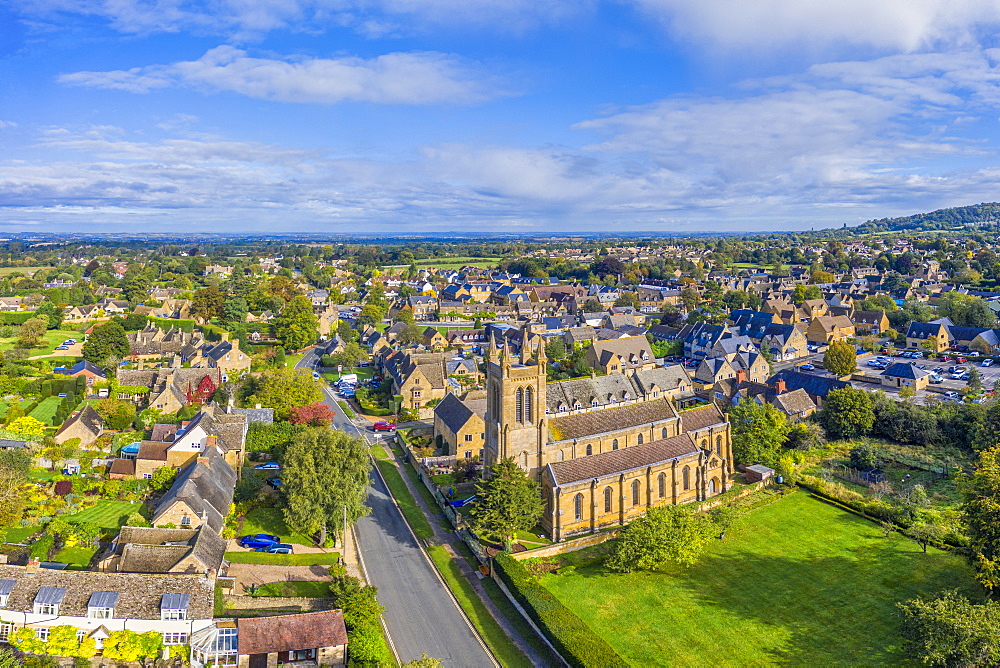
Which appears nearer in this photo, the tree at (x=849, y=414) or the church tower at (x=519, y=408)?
the church tower at (x=519, y=408)

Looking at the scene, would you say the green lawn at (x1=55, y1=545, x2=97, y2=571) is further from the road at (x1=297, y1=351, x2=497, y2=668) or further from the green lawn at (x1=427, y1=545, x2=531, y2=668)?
the green lawn at (x1=427, y1=545, x2=531, y2=668)

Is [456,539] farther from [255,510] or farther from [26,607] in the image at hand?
[26,607]

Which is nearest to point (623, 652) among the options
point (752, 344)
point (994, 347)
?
point (752, 344)

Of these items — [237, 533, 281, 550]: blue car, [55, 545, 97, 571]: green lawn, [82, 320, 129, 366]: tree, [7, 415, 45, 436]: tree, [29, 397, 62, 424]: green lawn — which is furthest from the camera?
[82, 320, 129, 366]: tree

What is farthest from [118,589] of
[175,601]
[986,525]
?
[986,525]

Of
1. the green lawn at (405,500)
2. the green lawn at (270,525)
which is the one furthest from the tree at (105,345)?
the green lawn at (270,525)

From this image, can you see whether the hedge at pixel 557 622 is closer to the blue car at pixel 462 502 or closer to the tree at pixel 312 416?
the blue car at pixel 462 502

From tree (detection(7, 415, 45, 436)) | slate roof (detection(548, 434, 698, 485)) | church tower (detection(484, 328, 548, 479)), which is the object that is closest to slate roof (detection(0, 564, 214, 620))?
church tower (detection(484, 328, 548, 479))
